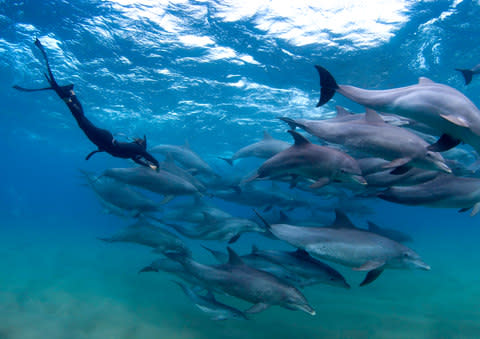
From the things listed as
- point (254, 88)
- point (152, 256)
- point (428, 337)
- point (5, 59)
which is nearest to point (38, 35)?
point (5, 59)

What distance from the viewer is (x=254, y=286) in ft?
16.2

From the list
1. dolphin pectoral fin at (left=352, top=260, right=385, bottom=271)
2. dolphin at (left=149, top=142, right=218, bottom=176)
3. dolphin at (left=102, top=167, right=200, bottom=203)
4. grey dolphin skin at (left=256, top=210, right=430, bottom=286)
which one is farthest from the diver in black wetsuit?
dolphin at (left=149, top=142, right=218, bottom=176)

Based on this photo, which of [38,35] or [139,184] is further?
[38,35]

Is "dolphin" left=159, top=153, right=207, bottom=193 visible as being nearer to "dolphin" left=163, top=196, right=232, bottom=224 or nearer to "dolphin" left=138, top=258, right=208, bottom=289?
"dolphin" left=163, top=196, right=232, bottom=224

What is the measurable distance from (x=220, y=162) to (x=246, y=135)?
52.1 feet

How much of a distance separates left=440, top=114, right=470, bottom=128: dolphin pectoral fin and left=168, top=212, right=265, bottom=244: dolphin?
5184 mm

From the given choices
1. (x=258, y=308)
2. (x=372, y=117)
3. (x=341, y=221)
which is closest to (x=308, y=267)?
(x=341, y=221)

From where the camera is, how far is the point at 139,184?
24.0ft

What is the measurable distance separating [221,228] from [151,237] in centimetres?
204

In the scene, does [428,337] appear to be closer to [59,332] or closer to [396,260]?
[396,260]

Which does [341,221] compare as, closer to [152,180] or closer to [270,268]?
[270,268]

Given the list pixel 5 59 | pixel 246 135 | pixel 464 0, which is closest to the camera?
pixel 464 0

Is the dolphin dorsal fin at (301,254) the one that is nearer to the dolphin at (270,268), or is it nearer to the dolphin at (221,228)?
the dolphin at (270,268)

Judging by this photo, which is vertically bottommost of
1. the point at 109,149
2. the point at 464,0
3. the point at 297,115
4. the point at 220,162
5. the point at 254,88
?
the point at 220,162
